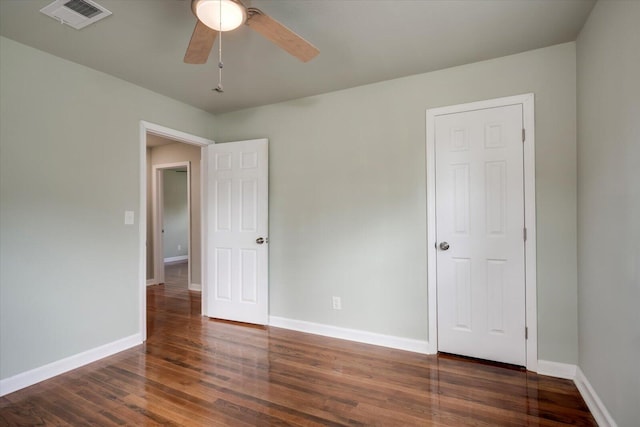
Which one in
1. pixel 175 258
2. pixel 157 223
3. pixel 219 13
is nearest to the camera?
pixel 219 13

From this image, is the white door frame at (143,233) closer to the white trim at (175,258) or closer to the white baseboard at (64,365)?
the white baseboard at (64,365)

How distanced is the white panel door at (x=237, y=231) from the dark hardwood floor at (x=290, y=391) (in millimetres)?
661

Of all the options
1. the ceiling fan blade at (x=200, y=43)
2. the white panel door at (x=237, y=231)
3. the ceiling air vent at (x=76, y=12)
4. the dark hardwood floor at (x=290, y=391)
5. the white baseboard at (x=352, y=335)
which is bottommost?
the dark hardwood floor at (x=290, y=391)

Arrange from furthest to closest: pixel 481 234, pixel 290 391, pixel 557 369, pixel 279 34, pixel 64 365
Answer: pixel 481 234
pixel 64 365
pixel 557 369
pixel 290 391
pixel 279 34

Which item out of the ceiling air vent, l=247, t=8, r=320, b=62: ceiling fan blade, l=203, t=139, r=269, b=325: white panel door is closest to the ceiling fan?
l=247, t=8, r=320, b=62: ceiling fan blade

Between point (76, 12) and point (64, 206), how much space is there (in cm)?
145

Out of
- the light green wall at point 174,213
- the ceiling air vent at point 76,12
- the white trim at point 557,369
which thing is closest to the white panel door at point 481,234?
the white trim at point 557,369

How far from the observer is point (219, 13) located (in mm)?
1518

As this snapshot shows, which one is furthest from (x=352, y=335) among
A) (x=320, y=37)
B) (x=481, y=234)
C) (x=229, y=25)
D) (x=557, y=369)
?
(x=229, y=25)

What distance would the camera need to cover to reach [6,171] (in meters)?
Result: 2.21

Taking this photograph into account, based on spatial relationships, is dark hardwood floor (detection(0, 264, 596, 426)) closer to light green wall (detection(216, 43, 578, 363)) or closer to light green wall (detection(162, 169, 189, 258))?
light green wall (detection(216, 43, 578, 363))

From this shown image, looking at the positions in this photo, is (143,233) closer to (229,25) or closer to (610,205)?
(229,25)

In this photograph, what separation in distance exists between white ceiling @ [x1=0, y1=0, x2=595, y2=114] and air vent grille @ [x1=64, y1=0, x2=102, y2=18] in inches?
3.5

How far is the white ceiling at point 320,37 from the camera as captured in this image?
6.25 ft
